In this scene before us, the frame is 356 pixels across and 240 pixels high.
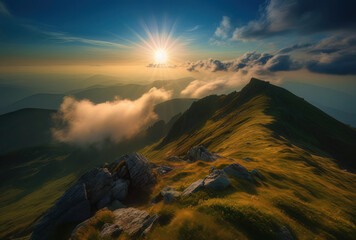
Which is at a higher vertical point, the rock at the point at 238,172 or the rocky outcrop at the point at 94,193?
the rock at the point at 238,172

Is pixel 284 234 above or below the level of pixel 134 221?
above

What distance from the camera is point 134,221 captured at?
2081 cm

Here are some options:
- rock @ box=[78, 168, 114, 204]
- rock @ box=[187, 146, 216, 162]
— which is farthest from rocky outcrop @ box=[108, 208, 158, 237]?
rock @ box=[187, 146, 216, 162]

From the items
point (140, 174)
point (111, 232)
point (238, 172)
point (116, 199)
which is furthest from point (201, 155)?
point (111, 232)

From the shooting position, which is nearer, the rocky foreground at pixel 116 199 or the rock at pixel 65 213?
the rocky foreground at pixel 116 199

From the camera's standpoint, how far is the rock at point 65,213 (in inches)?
1075

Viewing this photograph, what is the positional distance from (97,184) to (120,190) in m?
5.46

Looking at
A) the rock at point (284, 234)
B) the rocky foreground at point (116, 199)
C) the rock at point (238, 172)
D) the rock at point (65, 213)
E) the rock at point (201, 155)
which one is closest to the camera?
the rock at point (284, 234)

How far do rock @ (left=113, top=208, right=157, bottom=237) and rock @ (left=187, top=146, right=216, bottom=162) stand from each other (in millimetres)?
38532

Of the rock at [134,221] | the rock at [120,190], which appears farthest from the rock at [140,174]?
the rock at [134,221]

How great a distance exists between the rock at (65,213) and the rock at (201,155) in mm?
39792

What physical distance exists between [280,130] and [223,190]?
311 ft

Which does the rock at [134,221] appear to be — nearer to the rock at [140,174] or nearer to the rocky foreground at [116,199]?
the rocky foreground at [116,199]

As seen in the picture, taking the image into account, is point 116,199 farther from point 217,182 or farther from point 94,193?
point 217,182
